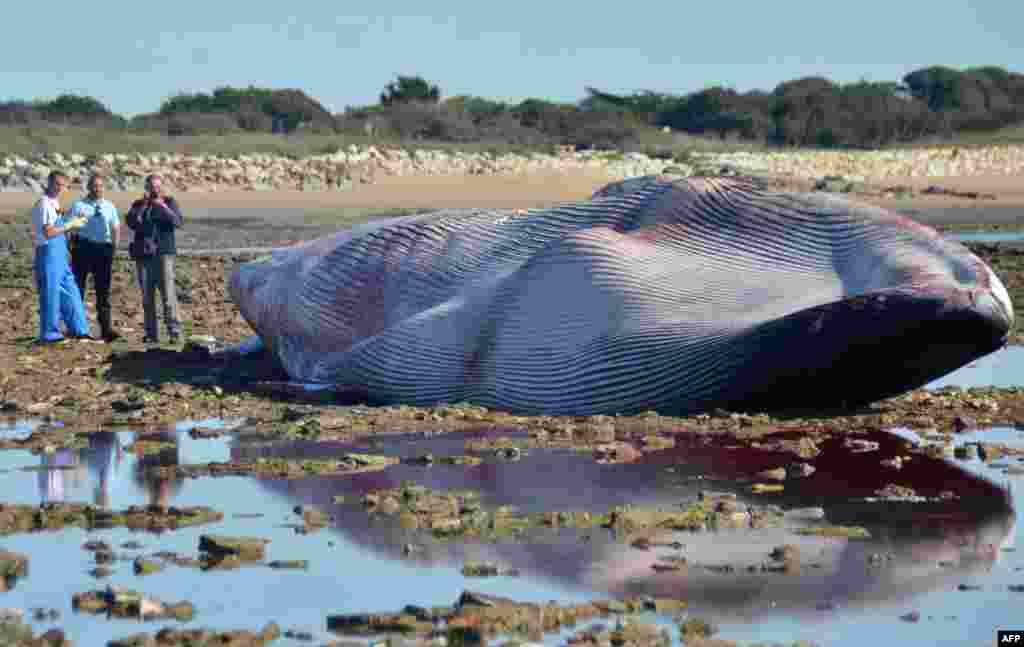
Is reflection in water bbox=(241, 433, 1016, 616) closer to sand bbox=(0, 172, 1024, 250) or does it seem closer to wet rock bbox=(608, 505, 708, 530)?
wet rock bbox=(608, 505, 708, 530)

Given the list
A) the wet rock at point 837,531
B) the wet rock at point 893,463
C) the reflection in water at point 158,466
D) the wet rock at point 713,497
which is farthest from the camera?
the wet rock at point 893,463

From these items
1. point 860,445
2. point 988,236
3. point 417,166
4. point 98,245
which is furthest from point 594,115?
point 860,445

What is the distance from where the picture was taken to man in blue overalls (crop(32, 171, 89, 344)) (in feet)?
64.6

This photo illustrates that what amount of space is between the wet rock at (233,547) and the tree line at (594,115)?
58527 mm

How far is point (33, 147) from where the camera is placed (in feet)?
177

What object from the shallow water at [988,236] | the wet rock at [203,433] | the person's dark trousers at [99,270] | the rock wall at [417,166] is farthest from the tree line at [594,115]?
the wet rock at [203,433]

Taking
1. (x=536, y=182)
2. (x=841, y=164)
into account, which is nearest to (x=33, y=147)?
(x=536, y=182)

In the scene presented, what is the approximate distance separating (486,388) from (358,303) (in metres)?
1.84

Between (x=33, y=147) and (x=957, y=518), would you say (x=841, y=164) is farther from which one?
(x=957, y=518)

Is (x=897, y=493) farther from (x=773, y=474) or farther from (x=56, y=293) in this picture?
(x=56, y=293)

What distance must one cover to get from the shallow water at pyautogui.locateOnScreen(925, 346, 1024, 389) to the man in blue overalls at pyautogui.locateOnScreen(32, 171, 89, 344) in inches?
349

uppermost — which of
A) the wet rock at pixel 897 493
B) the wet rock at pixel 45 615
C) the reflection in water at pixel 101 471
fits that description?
the wet rock at pixel 897 493

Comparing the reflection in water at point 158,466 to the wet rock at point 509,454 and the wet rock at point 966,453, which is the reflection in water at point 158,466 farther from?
the wet rock at point 966,453

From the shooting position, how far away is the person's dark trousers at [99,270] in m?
19.9
